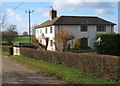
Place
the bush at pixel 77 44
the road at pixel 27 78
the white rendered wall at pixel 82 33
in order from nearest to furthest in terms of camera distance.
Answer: the road at pixel 27 78
the bush at pixel 77 44
the white rendered wall at pixel 82 33

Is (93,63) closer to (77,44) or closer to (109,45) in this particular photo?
(109,45)

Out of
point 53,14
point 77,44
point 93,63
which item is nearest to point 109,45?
point 77,44

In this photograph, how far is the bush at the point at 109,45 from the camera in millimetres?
24750

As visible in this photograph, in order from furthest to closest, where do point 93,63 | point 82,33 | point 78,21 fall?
point 78,21, point 82,33, point 93,63

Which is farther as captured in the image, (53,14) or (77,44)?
(53,14)

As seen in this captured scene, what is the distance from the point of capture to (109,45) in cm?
2483

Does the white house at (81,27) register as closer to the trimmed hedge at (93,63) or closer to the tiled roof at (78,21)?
the tiled roof at (78,21)

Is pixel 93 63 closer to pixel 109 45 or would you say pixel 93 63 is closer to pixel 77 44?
pixel 109 45

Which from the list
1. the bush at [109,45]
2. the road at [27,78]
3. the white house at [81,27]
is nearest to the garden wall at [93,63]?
the road at [27,78]

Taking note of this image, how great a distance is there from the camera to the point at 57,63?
18266mm

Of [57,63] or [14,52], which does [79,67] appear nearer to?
[57,63]

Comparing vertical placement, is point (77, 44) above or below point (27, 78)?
above

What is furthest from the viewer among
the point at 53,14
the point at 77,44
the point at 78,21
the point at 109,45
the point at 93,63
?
the point at 53,14

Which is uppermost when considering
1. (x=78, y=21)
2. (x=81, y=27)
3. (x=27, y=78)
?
(x=78, y=21)
